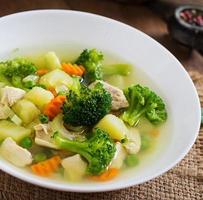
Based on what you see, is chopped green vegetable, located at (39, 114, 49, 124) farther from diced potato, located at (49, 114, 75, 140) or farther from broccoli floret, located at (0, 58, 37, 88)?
broccoli floret, located at (0, 58, 37, 88)

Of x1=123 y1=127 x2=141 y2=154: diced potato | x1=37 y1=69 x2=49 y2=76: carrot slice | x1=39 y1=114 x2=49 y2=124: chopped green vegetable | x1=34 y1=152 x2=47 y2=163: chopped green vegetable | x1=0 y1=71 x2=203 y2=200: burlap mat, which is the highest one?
x1=39 y1=114 x2=49 y2=124: chopped green vegetable

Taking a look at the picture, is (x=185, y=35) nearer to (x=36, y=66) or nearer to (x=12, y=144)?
(x=36, y=66)

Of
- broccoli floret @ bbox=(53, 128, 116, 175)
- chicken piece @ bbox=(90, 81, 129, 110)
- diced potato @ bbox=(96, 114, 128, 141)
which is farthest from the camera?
chicken piece @ bbox=(90, 81, 129, 110)

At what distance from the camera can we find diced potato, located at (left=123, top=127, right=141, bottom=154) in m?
2.41

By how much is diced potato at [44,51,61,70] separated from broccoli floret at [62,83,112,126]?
15.6 inches

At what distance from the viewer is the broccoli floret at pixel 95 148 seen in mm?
2182

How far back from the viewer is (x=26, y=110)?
2439 mm

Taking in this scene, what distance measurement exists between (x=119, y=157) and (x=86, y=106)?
30cm

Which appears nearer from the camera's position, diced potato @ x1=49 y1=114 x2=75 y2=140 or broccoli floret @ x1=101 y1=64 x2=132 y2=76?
diced potato @ x1=49 y1=114 x2=75 y2=140

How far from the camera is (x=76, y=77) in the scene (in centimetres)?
274

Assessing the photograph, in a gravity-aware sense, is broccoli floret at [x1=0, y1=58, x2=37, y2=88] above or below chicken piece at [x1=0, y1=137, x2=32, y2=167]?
above

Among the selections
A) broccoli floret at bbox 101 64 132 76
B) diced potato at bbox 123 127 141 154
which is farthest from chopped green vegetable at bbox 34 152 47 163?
broccoli floret at bbox 101 64 132 76

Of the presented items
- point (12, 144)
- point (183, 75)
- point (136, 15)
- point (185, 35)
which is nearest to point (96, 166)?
point (12, 144)

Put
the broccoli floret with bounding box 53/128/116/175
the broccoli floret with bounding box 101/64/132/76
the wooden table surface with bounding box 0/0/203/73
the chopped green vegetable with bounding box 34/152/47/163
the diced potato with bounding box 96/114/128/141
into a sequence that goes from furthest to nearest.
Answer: the wooden table surface with bounding box 0/0/203/73
the broccoli floret with bounding box 101/64/132/76
the diced potato with bounding box 96/114/128/141
the chopped green vegetable with bounding box 34/152/47/163
the broccoli floret with bounding box 53/128/116/175
